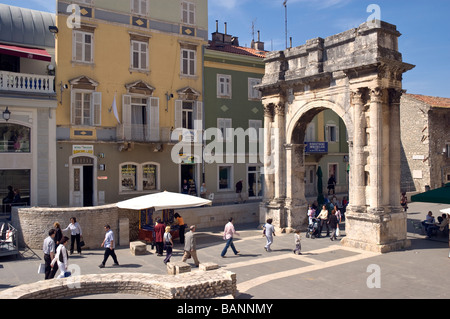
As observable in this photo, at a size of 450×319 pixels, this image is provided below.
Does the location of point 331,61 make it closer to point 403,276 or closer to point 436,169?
point 403,276

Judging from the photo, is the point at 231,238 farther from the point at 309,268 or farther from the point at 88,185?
the point at 88,185

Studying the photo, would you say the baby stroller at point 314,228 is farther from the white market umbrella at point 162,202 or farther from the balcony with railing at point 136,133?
the balcony with railing at point 136,133

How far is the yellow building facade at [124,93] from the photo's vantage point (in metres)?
23.2

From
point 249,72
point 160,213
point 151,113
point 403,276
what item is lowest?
point 403,276

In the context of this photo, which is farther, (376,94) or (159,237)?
(376,94)

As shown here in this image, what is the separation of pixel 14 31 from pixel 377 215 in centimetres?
2205

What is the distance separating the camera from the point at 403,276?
1304 centimetres

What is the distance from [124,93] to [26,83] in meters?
5.51

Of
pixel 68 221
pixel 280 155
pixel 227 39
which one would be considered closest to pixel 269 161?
pixel 280 155

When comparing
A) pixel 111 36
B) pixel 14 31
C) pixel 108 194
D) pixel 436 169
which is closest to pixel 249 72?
pixel 111 36

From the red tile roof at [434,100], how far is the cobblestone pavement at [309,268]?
19.9m

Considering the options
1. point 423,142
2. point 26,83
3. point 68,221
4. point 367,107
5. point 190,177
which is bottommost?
point 68,221

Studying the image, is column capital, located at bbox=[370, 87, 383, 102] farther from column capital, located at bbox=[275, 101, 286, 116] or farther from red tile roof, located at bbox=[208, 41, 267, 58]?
red tile roof, located at bbox=[208, 41, 267, 58]

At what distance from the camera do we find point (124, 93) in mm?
24844
